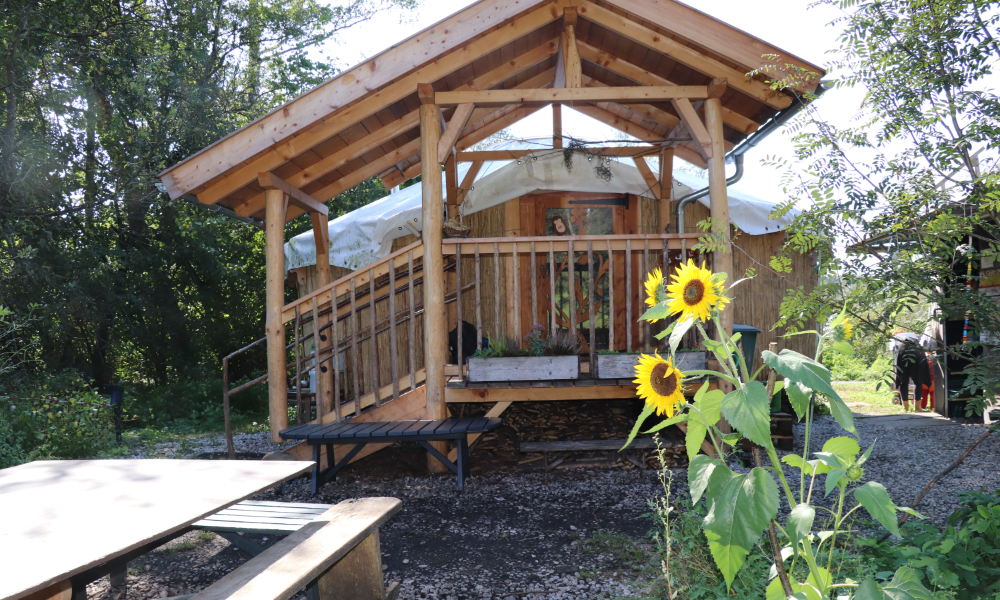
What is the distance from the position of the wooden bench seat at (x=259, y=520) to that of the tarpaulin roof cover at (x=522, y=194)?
528 centimetres

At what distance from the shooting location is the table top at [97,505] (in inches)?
73.5

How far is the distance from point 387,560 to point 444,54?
162 inches

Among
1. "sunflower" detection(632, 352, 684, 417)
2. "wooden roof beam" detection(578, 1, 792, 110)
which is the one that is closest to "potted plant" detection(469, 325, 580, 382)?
"wooden roof beam" detection(578, 1, 792, 110)

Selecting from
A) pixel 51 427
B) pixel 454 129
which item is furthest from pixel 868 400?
pixel 51 427

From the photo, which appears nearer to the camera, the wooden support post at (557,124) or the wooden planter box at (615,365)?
the wooden planter box at (615,365)

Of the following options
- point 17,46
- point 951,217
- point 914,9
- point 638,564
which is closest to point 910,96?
point 914,9

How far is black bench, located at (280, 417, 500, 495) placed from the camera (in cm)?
503

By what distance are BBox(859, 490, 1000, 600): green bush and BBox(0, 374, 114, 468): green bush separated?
279 inches

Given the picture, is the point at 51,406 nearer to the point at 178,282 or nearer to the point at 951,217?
the point at 178,282

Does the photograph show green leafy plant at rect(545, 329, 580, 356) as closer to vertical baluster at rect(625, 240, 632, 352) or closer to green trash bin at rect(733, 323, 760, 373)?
vertical baluster at rect(625, 240, 632, 352)

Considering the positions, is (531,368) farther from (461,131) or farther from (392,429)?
(461,131)

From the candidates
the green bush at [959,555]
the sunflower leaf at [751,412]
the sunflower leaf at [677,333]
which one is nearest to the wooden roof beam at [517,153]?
the green bush at [959,555]

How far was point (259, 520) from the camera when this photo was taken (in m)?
2.93

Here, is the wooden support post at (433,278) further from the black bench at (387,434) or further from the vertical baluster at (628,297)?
the vertical baluster at (628,297)
